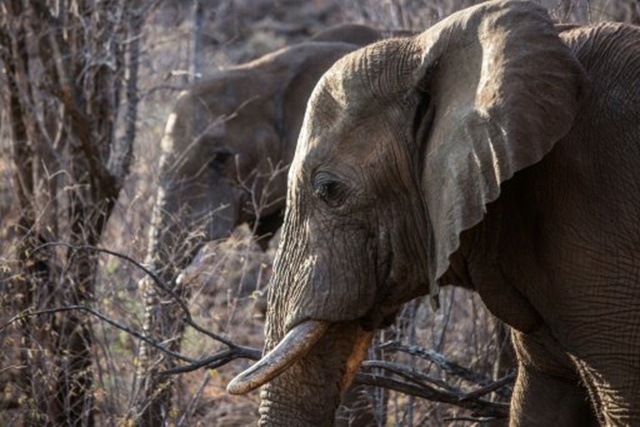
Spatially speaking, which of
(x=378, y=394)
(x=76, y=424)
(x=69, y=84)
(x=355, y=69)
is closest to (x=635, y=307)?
(x=355, y=69)

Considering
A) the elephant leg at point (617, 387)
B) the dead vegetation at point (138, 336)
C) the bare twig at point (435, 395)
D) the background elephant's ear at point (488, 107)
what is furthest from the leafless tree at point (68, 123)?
the elephant leg at point (617, 387)

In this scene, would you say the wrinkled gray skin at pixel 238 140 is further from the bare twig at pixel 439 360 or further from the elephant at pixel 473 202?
the elephant at pixel 473 202

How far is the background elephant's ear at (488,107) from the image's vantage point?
3984mm

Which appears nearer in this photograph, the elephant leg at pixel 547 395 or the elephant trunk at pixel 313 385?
the elephant trunk at pixel 313 385

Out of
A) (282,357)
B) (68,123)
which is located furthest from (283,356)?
(68,123)

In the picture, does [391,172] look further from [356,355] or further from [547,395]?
[547,395]

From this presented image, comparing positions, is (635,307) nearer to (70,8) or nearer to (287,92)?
(70,8)

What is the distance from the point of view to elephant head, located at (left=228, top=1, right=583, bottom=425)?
403cm

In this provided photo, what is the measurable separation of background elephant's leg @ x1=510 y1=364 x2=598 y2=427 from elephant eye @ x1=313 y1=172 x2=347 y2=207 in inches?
33.0

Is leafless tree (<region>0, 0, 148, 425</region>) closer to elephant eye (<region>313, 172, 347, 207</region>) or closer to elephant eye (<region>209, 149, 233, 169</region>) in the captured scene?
elephant eye (<region>209, 149, 233, 169</region>)

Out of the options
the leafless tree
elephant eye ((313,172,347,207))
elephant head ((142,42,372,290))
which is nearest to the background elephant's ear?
elephant eye ((313,172,347,207))

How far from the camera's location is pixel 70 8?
295 inches

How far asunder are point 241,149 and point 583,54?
14.8ft

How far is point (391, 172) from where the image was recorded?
436cm
